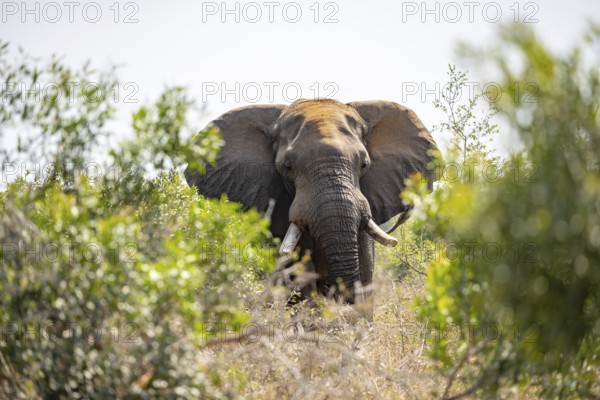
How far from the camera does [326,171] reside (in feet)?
34.2

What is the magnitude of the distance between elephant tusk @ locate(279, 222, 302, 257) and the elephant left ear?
178cm

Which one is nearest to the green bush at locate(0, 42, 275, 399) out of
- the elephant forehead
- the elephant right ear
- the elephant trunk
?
the elephant trunk

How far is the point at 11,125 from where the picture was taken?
20.5 ft

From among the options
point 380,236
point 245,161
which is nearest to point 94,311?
point 380,236

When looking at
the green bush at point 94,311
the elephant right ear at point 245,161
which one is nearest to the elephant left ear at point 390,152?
the elephant right ear at point 245,161

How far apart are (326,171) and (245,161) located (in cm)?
226

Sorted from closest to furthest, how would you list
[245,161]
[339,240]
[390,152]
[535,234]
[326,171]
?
1. [535,234]
2. [339,240]
3. [326,171]
4. [245,161]
5. [390,152]

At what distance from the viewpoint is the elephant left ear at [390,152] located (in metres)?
12.1

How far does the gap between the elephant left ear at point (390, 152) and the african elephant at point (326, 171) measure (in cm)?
2

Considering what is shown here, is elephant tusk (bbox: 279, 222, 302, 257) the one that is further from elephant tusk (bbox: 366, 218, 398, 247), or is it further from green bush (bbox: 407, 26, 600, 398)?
green bush (bbox: 407, 26, 600, 398)

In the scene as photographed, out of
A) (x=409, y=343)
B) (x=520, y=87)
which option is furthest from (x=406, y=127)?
(x=520, y=87)

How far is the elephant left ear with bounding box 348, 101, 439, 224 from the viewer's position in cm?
1214

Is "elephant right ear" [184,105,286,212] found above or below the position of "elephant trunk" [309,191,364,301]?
above

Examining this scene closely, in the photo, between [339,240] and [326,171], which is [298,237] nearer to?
[339,240]
